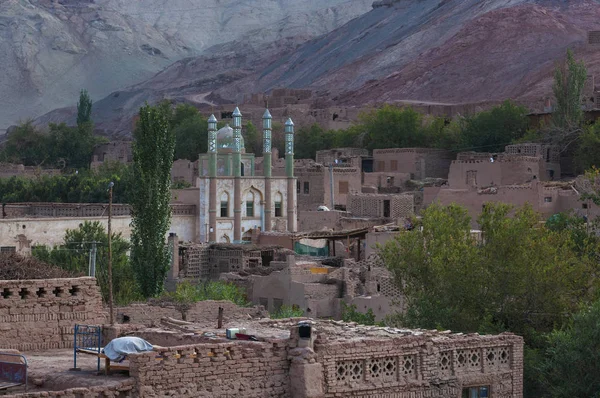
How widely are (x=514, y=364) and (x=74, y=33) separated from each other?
133 metres

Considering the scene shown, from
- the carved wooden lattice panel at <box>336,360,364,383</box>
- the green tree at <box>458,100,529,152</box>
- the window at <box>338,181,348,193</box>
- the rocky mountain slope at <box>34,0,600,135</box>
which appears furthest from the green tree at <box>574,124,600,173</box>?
the carved wooden lattice panel at <box>336,360,364,383</box>

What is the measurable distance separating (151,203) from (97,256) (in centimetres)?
279

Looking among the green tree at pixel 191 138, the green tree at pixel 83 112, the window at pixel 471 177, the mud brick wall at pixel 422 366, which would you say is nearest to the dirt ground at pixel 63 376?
the mud brick wall at pixel 422 366

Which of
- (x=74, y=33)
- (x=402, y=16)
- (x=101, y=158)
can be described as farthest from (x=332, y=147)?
(x=74, y=33)

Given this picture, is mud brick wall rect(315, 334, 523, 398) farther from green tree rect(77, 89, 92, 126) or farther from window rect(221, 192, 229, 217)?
green tree rect(77, 89, 92, 126)

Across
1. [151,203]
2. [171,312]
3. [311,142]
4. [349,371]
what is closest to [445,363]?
[349,371]

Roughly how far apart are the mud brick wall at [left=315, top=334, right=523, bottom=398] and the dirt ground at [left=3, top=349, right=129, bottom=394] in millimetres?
A: 2009

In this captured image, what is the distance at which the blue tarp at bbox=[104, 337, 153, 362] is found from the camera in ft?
41.8

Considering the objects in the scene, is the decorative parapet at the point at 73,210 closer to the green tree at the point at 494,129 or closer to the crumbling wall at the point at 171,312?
the green tree at the point at 494,129

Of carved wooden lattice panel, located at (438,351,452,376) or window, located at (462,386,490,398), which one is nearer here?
carved wooden lattice panel, located at (438,351,452,376)

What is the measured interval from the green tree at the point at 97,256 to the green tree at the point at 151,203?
489 millimetres

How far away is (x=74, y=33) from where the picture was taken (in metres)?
145

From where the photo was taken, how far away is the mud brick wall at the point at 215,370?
12469 mm

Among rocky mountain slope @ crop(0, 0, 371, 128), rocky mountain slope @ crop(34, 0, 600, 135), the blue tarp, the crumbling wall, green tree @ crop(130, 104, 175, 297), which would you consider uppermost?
rocky mountain slope @ crop(0, 0, 371, 128)
